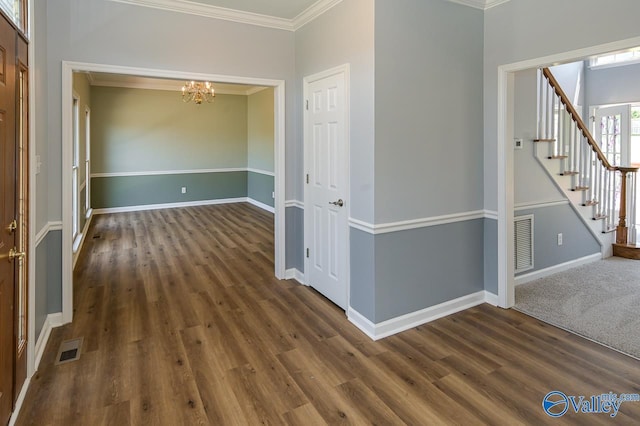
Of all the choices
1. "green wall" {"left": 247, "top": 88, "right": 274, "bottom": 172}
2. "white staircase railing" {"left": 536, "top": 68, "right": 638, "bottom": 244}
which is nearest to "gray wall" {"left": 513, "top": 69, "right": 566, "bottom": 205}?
"white staircase railing" {"left": 536, "top": 68, "right": 638, "bottom": 244}

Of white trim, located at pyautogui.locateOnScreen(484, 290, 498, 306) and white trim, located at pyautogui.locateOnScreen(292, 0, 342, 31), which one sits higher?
white trim, located at pyautogui.locateOnScreen(292, 0, 342, 31)

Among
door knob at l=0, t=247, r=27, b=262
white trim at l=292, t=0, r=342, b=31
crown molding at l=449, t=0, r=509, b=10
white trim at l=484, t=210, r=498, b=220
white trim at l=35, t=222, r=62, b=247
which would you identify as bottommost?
door knob at l=0, t=247, r=27, b=262

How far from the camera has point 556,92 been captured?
4.06 m

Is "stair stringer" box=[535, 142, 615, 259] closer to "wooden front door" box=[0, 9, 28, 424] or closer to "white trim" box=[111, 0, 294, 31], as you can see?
"white trim" box=[111, 0, 294, 31]

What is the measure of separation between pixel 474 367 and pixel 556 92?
10.3ft

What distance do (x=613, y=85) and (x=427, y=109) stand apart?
16.7 feet

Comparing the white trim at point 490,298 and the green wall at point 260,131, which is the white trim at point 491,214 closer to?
the white trim at point 490,298

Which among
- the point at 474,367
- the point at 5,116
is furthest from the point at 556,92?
the point at 5,116

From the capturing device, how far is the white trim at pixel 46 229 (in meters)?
2.67

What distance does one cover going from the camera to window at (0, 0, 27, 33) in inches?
72.8

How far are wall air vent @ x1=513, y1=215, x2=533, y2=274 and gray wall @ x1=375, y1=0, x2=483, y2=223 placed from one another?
79 cm

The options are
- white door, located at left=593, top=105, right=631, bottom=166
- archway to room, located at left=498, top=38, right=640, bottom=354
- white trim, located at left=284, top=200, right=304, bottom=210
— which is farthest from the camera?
white door, located at left=593, top=105, right=631, bottom=166

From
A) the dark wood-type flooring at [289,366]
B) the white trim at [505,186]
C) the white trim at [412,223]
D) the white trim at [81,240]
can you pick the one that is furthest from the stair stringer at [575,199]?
the white trim at [81,240]

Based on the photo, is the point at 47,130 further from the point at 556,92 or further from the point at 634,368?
the point at 556,92
